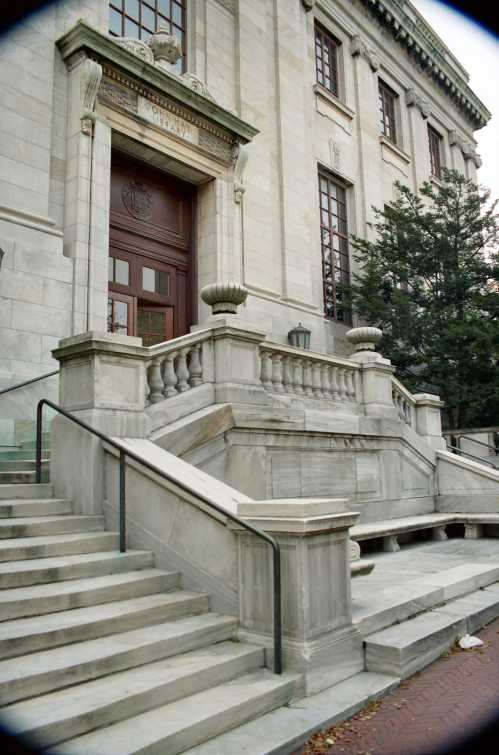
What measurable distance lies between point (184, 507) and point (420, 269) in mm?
14250

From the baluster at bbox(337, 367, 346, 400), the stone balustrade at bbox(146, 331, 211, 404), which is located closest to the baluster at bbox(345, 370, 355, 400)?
the baluster at bbox(337, 367, 346, 400)

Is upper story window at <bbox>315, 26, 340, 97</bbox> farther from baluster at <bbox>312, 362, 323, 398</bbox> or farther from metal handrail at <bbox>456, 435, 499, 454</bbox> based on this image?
baluster at <bbox>312, 362, 323, 398</bbox>

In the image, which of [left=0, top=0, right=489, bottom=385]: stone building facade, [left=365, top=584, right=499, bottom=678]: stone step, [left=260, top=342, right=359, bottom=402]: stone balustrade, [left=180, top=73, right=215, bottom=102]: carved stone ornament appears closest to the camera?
[left=365, top=584, right=499, bottom=678]: stone step

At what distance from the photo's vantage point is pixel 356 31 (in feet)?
66.4

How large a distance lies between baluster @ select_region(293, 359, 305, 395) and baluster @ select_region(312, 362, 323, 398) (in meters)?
0.30

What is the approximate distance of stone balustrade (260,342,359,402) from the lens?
31.4ft

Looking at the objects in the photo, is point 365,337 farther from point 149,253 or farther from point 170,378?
point 170,378

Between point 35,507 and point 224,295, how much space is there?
4.03m

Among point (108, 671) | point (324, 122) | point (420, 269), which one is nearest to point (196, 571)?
point (108, 671)

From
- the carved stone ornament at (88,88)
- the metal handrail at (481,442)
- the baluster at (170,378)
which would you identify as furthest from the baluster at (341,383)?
the carved stone ornament at (88,88)

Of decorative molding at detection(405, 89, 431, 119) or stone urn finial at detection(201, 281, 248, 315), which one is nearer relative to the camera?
stone urn finial at detection(201, 281, 248, 315)

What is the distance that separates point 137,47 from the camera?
12.0 metres

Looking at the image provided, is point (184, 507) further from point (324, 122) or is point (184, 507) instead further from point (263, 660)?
point (324, 122)

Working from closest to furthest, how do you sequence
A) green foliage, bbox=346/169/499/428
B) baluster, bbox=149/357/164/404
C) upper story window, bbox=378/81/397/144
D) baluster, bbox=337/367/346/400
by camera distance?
baluster, bbox=149/357/164/404, baluster, bbox=337/367/346/400, green foliage, bbox=346/169/499/428, upper story window, bbox=378/81/397/144
